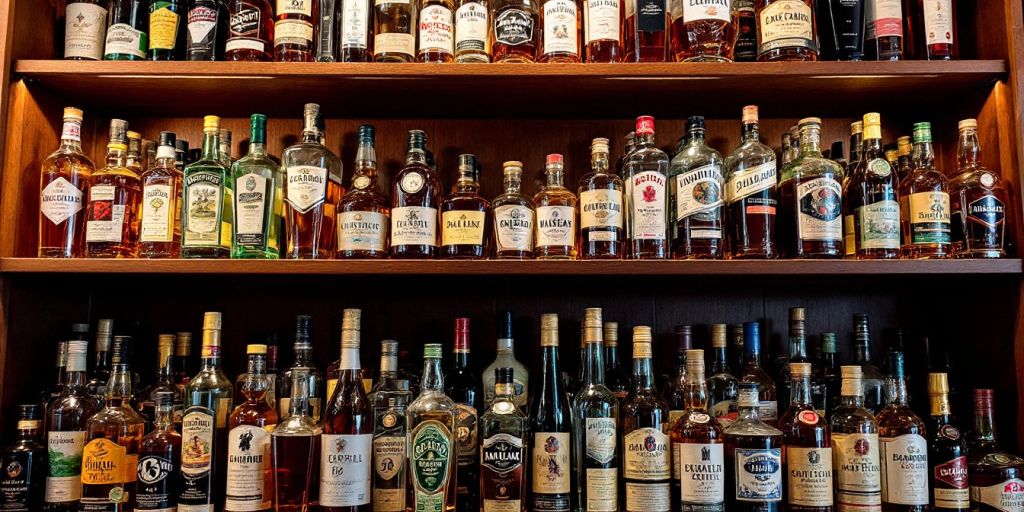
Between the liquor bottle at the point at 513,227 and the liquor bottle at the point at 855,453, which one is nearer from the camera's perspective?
the liquor bottle at the point at 855,453

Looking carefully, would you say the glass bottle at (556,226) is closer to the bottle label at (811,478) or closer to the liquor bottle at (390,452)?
the liquor bottle at (390,452)

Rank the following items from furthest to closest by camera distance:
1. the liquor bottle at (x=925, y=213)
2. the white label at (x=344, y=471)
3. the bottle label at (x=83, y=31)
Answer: the bottle label at (x=83, y=31)
the liquor bottle at (x=925, y=213)
the white label at (x=344, y=471)

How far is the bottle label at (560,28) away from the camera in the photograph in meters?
1.56

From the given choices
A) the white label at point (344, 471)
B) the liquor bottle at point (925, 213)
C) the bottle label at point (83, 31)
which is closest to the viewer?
the white label at point (344, 471)

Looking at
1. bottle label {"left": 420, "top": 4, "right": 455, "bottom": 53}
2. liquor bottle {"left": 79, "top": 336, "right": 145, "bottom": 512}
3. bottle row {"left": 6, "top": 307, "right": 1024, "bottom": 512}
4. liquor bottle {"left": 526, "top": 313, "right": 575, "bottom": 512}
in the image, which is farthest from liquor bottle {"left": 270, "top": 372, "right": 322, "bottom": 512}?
bottle label {"left": 420, "top": 4, "right": 455, "bottom": 53}

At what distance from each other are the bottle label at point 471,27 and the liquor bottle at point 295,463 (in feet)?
2.56

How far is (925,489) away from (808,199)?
55 cm

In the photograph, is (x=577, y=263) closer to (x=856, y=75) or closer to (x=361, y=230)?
(x=361, y=230)

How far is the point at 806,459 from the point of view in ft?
4.59

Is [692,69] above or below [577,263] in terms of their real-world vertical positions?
above

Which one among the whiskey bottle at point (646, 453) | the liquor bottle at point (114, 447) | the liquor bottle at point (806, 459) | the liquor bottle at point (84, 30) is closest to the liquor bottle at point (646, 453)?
the whiskey bottle at point (646, 453)

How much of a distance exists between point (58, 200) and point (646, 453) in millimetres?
1198

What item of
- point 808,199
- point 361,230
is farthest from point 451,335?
point 808,199

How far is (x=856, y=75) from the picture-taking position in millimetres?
1517
